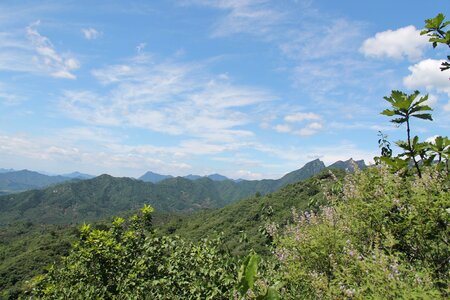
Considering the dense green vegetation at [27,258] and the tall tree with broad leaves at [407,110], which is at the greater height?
the tall tree with broad leaves at [407,110]

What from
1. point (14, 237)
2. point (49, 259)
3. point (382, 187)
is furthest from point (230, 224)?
point (382, 187)

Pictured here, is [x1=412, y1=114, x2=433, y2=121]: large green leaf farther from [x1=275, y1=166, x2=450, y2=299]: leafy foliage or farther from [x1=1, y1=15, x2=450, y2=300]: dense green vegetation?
[x1=275, y1=166, x2=450, y2=299]: leafy foliage

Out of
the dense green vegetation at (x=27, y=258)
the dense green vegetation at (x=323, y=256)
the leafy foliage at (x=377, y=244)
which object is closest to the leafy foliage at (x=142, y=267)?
the dense green vegetation at (x=323, y=256)

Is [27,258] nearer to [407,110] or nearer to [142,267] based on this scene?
[142,267]

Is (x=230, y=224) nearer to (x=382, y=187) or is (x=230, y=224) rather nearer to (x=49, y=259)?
(x=49, y=259)

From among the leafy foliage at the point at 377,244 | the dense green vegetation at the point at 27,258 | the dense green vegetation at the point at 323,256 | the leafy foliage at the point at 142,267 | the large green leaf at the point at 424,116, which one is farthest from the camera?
the dense green vegetation at the point at 27,258

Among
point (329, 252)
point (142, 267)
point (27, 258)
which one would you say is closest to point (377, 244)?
point (329, 252)

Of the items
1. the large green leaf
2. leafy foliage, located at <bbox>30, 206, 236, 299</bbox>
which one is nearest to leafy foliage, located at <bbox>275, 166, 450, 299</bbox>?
the large green leaf

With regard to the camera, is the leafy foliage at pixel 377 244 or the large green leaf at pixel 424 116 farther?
the large green leaf at pixel 424 116

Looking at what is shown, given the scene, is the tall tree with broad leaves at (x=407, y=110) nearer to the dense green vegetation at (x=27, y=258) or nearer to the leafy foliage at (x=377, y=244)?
the leafy foliage at (x=377, y=244)

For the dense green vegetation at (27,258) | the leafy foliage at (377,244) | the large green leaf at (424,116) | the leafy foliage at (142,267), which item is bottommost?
the dense green vegetation at (27,258)

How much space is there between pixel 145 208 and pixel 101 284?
1.83 m

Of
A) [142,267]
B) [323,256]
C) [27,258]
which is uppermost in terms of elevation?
[323,256]

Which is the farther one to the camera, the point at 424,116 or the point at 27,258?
the point at 27,258
